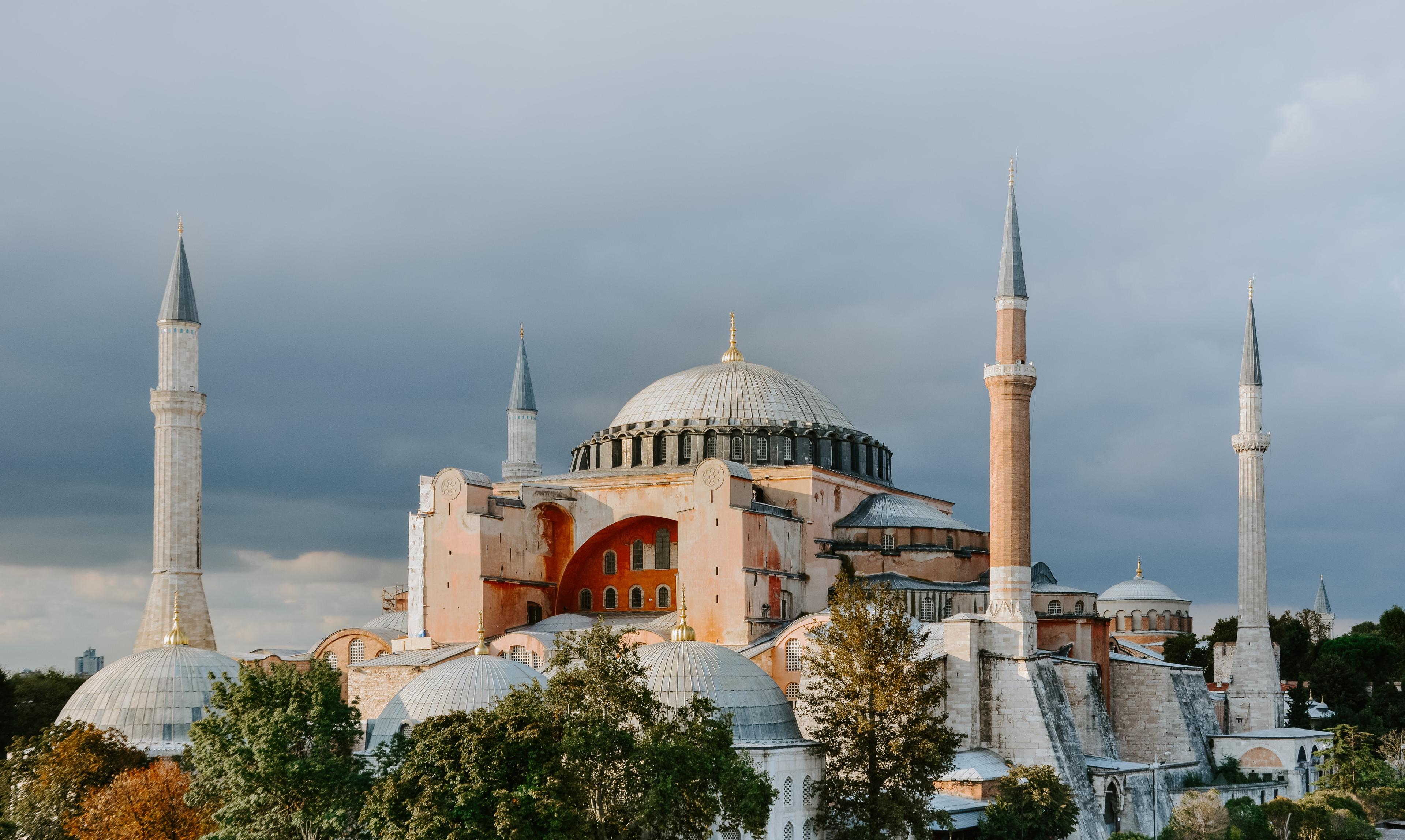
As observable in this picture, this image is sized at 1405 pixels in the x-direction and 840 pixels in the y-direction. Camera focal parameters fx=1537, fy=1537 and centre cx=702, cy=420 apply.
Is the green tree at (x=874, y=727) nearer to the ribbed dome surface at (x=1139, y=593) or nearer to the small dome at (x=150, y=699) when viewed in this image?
the small dome at (x=150, y=699)

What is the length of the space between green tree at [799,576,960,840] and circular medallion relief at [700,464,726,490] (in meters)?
6.36

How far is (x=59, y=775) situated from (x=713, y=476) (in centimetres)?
1288

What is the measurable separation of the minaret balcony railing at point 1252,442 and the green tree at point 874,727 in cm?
1771

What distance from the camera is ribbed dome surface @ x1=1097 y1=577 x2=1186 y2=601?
52.3 metres

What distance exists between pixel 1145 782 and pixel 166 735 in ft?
56.7

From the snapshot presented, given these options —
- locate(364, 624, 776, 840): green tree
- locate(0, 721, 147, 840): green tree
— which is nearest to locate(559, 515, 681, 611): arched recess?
locate(0, 721, 147, 840): green tree

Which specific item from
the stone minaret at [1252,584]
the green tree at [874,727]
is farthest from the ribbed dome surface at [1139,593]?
the green tree at [874,727]

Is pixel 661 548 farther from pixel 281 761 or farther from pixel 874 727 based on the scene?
pixel 281 761

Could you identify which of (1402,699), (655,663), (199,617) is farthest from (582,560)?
(1402,699)

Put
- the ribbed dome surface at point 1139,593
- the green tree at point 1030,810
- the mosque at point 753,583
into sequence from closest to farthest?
1. the green tree at point 1030,810
2. the mosque at point 753,583
3. the ribbed dome surface at point 1139,593

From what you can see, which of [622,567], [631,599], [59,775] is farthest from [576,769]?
[622,567]

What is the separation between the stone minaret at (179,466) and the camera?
3016cm

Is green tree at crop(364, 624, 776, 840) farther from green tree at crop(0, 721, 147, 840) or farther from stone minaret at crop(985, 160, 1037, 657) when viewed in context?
stone minaret at crop(985, 160, 1037, 657)

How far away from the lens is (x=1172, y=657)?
160 feet
